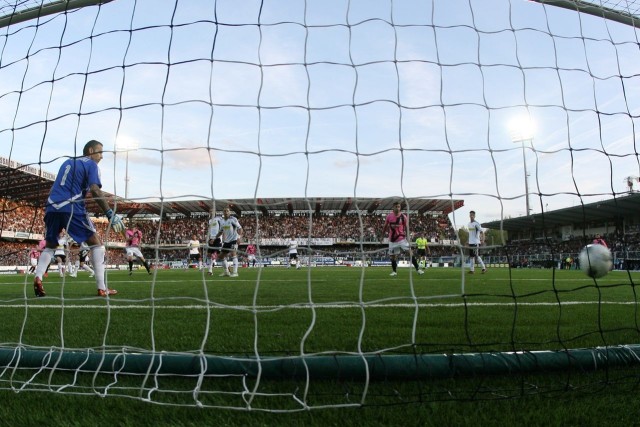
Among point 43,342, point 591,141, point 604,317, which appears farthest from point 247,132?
point 604,317

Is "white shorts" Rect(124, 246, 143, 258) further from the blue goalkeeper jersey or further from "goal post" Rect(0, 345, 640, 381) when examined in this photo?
the blue goalkeeper jersey

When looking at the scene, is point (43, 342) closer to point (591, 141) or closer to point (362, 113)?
point (362, 113)

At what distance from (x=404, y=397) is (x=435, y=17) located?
2664mm

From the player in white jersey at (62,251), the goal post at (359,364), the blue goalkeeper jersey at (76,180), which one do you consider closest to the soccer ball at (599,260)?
the goal post at (359,364)

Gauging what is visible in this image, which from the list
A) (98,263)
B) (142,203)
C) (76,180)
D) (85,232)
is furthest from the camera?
(98,263)

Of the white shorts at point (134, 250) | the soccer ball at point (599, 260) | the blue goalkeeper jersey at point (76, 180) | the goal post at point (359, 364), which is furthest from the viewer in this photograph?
the blue goalkeeper jersey at point (76, 180)

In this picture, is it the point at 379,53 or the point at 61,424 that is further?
the point at 379,53

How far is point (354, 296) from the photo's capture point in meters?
6.77

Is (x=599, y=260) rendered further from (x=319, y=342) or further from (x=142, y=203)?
(x=142, y=203)

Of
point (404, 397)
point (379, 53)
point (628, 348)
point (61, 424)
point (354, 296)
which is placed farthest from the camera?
point (354, 296)

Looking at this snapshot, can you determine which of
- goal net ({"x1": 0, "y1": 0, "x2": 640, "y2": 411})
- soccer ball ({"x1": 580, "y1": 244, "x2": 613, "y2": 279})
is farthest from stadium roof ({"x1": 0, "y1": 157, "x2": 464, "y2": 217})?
soccer ball ({"x1": 580, "y1": 244, "x2": 613, "y2": 279})

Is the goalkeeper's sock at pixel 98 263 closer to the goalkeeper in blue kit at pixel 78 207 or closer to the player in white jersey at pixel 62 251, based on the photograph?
the goalkeeper in blue kit at pixel 78 207

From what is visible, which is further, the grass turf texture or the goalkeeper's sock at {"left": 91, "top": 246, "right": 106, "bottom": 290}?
the goalkeeper's sock at {"left": 91, "top": 246, "right": 106, "bottom": 290}

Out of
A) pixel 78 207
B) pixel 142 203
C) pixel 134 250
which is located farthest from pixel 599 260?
pixel 78 207
